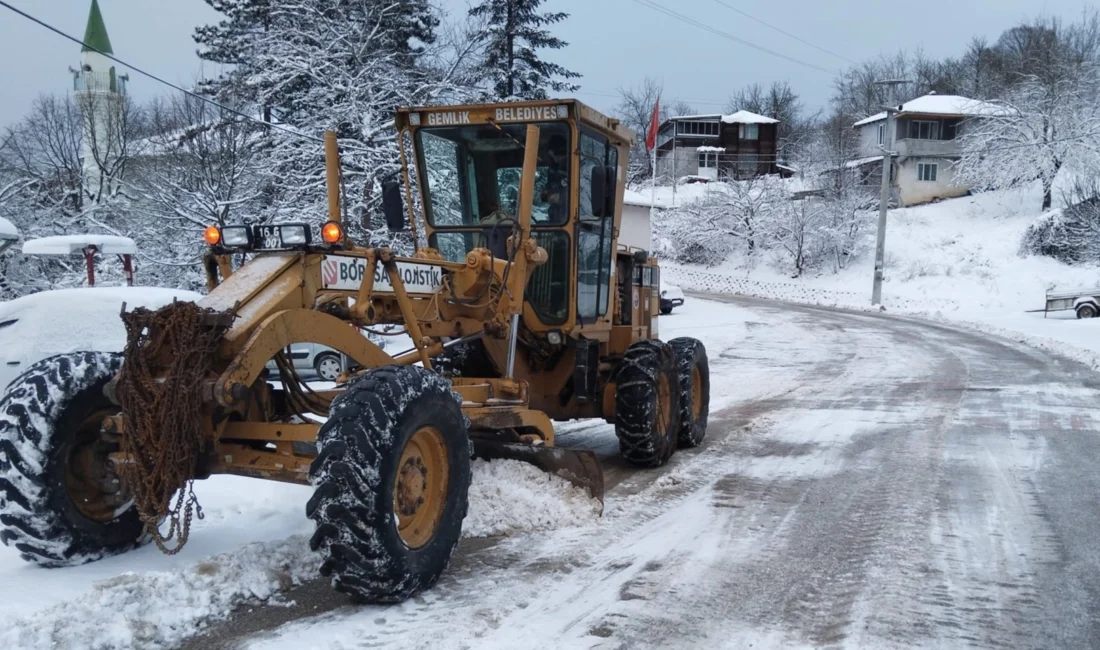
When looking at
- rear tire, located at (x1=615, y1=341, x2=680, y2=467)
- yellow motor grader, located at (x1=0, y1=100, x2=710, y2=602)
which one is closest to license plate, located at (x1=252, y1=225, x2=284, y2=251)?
yellow motor grader, located at (x1=0, y1=100, x2=710, y2=602)

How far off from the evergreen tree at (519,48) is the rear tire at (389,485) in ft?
64.8

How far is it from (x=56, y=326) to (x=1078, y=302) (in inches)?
1071

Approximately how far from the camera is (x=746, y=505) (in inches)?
256

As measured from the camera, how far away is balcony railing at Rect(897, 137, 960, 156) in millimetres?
53688

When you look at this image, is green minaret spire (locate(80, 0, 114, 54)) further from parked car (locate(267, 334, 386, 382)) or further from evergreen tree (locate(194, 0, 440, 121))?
parked car (locate(267, 334, 386, 382))

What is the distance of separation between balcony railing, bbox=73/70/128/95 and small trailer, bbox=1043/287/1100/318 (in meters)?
28.3

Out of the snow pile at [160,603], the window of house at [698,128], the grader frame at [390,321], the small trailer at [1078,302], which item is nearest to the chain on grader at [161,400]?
the grader frame at [390,321]

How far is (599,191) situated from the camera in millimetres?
7031

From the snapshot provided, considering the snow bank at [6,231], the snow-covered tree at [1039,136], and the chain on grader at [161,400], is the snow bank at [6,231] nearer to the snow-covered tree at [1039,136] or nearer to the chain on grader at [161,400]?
the chain on grader at [161,400]

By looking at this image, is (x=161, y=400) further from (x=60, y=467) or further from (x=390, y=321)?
(x=390, y=321)

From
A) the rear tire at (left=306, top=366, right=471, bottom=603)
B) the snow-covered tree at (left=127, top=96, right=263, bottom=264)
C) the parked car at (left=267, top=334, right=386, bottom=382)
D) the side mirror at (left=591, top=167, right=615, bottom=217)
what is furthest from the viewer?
the snow-covered tree at (left=127, top=96, right=263, bottom=264)

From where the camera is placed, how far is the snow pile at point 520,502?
5.70 meters

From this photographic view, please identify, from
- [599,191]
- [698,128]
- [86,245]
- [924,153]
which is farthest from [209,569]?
[698,128]

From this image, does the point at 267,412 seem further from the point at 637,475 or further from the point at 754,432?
the point at 754,432
